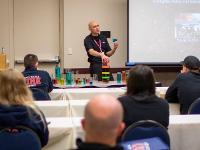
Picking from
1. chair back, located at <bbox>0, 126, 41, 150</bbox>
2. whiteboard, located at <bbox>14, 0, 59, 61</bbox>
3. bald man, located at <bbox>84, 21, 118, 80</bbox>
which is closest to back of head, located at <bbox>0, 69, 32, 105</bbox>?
chair back, located at <bbox>0, 126, 41, 150</bbox>

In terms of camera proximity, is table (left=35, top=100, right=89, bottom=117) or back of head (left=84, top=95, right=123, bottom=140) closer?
back of head (left=84, top=95, right=123, bottom=140)

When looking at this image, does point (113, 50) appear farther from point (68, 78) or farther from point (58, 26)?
point (58, 26)

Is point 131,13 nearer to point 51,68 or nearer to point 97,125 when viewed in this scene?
point 51,68

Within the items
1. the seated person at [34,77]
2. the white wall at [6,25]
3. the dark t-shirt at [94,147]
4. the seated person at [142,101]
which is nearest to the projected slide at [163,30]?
the white wall at [6,25]

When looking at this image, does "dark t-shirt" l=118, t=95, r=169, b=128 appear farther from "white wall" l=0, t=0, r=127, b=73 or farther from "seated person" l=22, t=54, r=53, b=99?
"white wall" l=0, t=0, r=127, b=73

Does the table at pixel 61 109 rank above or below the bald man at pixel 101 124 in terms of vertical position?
below

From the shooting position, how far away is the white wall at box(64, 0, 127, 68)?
7551mm

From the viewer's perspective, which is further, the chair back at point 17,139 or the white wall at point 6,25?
the white wall at point 6,25

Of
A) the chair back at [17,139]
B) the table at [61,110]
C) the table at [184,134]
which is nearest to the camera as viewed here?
the chair back at [17,139]

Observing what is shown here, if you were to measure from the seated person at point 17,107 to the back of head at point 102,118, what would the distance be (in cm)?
114

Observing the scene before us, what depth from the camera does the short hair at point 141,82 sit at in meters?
2.77

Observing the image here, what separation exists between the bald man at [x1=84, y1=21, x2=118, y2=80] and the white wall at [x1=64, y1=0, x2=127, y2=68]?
0.93m

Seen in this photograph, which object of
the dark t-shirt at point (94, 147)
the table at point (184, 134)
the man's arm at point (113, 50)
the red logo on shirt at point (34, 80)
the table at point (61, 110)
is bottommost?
the table at point (184, 134)

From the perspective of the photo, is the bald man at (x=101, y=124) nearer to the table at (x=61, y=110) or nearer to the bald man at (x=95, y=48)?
the table at (x=61, y=110)
